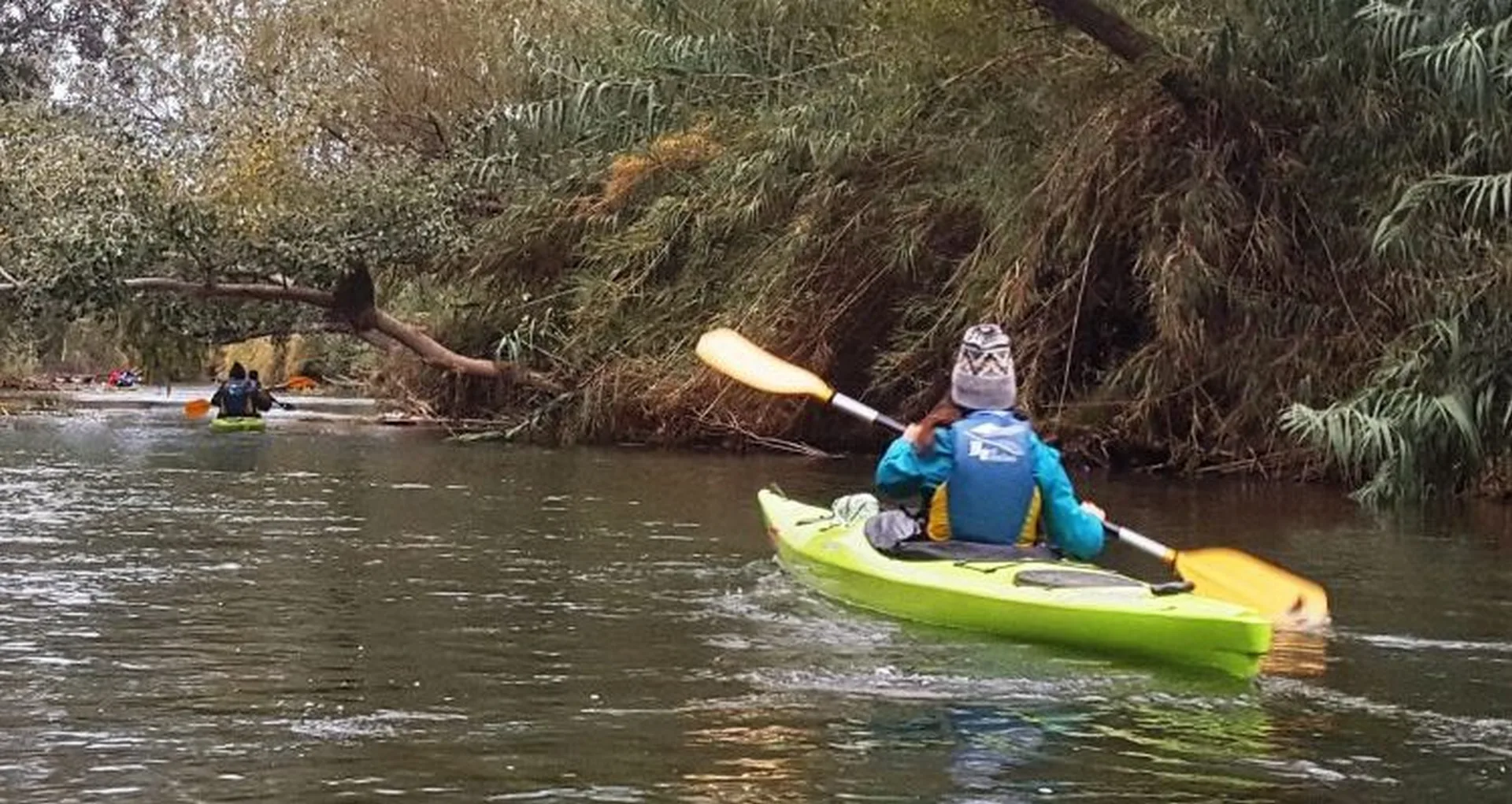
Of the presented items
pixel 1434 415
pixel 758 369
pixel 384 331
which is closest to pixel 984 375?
pixel 758 369

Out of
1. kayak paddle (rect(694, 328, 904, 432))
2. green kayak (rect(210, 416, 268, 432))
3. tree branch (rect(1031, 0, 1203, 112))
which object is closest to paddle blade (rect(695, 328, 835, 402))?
kayak paddle (rect(694, 328, 904, 432))

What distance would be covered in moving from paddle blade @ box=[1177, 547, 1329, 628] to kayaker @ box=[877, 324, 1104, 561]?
54 cm

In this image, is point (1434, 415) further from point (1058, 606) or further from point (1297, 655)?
point (1058, 606)

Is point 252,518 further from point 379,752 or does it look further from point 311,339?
point 311,339

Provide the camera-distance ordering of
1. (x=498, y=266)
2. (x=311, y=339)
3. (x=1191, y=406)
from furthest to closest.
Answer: (x=311, y=339) < (x=498, y=266) < (x=1191, y=406)

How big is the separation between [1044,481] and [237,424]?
1496 centimetres

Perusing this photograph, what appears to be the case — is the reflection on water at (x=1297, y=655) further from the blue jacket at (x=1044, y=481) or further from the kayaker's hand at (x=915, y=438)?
the kayaker's hand at (x=915, y=438)

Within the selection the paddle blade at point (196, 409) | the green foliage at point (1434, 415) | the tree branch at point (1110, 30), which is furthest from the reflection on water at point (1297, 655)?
the paddle blade at point (196, 409)

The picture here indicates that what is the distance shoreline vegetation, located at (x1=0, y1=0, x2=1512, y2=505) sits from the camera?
11.3 meters

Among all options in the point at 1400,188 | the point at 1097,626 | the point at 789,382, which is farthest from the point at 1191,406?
the point at 1097,626

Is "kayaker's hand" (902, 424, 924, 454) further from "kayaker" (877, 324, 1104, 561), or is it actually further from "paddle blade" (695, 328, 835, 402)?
"paddle blade" (695, 328, 835, 402)

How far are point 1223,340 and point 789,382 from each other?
5380 millimetres

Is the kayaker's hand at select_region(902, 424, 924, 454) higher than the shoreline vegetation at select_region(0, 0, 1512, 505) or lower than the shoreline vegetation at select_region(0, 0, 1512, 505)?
lower

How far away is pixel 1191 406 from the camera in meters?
14.1
